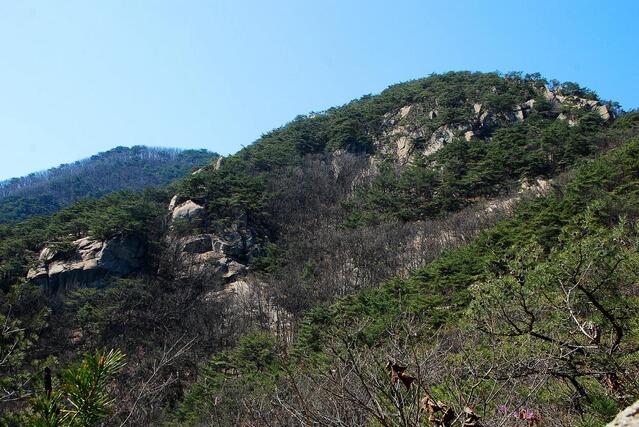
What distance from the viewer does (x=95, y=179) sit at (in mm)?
99438

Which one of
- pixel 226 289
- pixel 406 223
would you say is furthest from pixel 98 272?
pixel 406 223

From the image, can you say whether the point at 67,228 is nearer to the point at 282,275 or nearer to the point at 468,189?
the point at 282,275

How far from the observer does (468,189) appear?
40500 mm

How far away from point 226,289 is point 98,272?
31.9ft

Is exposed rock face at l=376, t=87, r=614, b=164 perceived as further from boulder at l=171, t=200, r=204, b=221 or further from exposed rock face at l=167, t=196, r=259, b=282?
boulder at l=171, t=200, r=204, b=221

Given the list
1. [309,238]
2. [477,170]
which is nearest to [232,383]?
[309,238]

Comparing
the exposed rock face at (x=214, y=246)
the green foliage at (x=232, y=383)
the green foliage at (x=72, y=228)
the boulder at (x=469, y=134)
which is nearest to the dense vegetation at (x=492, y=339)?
the green foliage at (x=232, y=383)

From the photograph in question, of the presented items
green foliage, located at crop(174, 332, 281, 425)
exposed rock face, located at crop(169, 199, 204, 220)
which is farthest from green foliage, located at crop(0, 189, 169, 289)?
green foliage, located at crop(174, 332, 281, 425)

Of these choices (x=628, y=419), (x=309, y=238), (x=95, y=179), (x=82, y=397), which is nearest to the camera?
(x=628, y=419)

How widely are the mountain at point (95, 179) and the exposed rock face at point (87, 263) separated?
33.9 m

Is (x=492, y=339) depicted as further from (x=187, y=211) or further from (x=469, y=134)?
(x=469, y=134)

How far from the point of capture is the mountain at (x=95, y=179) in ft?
253

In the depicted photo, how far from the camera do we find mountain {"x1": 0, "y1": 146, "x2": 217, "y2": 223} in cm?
7701

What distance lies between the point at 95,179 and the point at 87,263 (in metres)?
70.2
